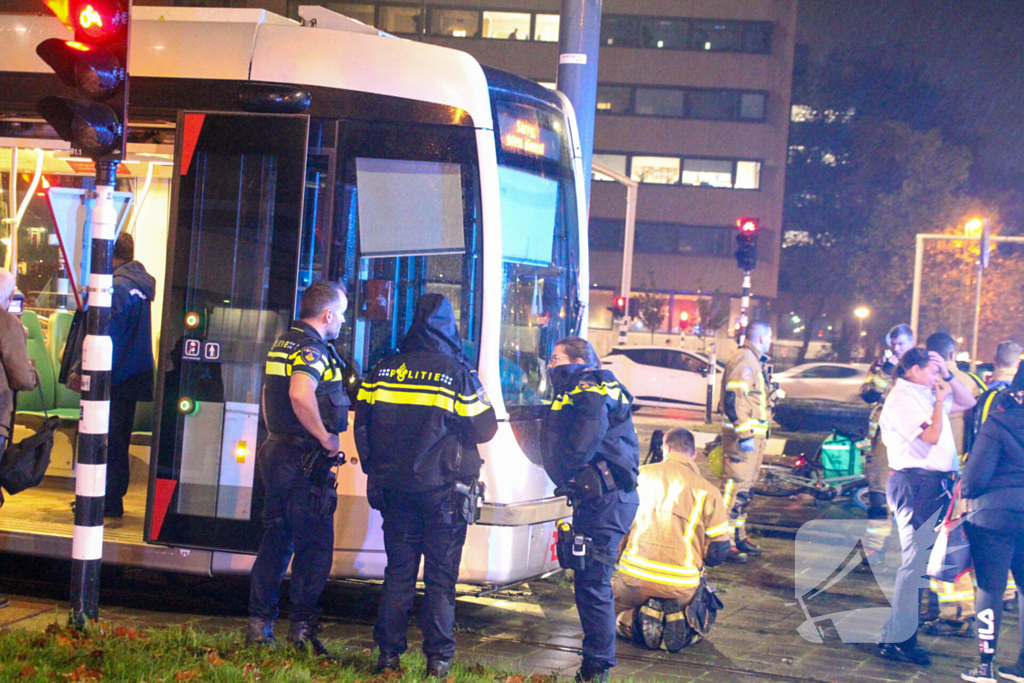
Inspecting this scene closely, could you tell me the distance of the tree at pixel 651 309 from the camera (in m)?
46.1

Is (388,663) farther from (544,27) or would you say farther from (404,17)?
(404,17)

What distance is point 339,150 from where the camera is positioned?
6160 millimetres

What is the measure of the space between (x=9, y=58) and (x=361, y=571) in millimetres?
3912

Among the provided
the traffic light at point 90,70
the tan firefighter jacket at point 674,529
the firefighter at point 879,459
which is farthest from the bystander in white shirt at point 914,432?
the traffic light at point 90,70

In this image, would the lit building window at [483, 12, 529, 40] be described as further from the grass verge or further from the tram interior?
the grass verge

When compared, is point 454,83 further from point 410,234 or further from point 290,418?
point 290,418

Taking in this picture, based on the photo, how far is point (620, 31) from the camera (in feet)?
159

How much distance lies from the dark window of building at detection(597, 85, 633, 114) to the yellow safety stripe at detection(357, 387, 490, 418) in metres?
44.8

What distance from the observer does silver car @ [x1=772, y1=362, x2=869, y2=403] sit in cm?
2780

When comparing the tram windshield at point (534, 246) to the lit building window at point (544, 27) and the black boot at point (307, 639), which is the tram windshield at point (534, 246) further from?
the lit building window at point (544, 27)

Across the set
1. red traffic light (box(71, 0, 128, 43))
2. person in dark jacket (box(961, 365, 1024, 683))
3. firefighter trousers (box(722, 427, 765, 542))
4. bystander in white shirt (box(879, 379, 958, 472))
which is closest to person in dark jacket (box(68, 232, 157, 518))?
red traffic light (box(71, 0, 128, 43))

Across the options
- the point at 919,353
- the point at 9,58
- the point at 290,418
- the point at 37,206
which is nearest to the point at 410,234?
the point at 290,418

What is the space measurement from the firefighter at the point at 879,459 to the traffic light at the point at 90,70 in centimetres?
697

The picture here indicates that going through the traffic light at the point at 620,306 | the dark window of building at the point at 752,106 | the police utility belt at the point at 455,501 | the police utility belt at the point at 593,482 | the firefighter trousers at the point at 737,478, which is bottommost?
the firefighter trousers at the point at 737,478
